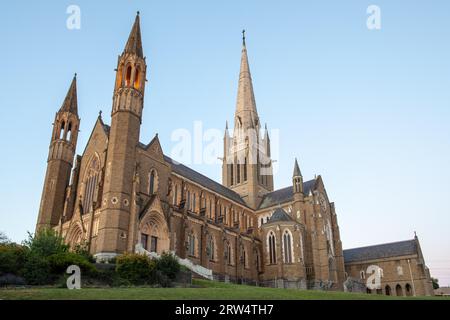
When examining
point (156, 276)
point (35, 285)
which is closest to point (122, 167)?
point (156, 276)

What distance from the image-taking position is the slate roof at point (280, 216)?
54.7 metres

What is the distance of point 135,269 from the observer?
89.8ft

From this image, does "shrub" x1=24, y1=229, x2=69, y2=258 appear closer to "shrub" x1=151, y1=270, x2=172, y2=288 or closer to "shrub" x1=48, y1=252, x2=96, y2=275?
"shrub" x1=48, y1=252, x2=96, y2=275

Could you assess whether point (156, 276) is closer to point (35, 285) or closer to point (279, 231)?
point (35, 285)

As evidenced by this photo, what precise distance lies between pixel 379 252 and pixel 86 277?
53594 mm

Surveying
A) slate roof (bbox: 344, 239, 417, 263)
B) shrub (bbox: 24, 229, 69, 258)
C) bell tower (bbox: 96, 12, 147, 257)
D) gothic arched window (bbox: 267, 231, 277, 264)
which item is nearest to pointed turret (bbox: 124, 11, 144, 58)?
bell tower (bbox: 96, 12, 147, 257)

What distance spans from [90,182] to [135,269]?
1745 cm

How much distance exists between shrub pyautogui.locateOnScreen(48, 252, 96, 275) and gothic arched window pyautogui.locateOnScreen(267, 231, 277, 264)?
32390mm

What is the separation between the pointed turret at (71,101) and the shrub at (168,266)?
27258 millimetres

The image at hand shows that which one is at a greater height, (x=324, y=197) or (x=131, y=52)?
(x=131, y=52)

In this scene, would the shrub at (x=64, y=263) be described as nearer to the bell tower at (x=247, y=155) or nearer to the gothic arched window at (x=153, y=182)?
the gothic arched window at (x=153, y=182)

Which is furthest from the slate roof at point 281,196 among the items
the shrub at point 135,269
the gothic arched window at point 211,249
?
the shrub at point 135,269
